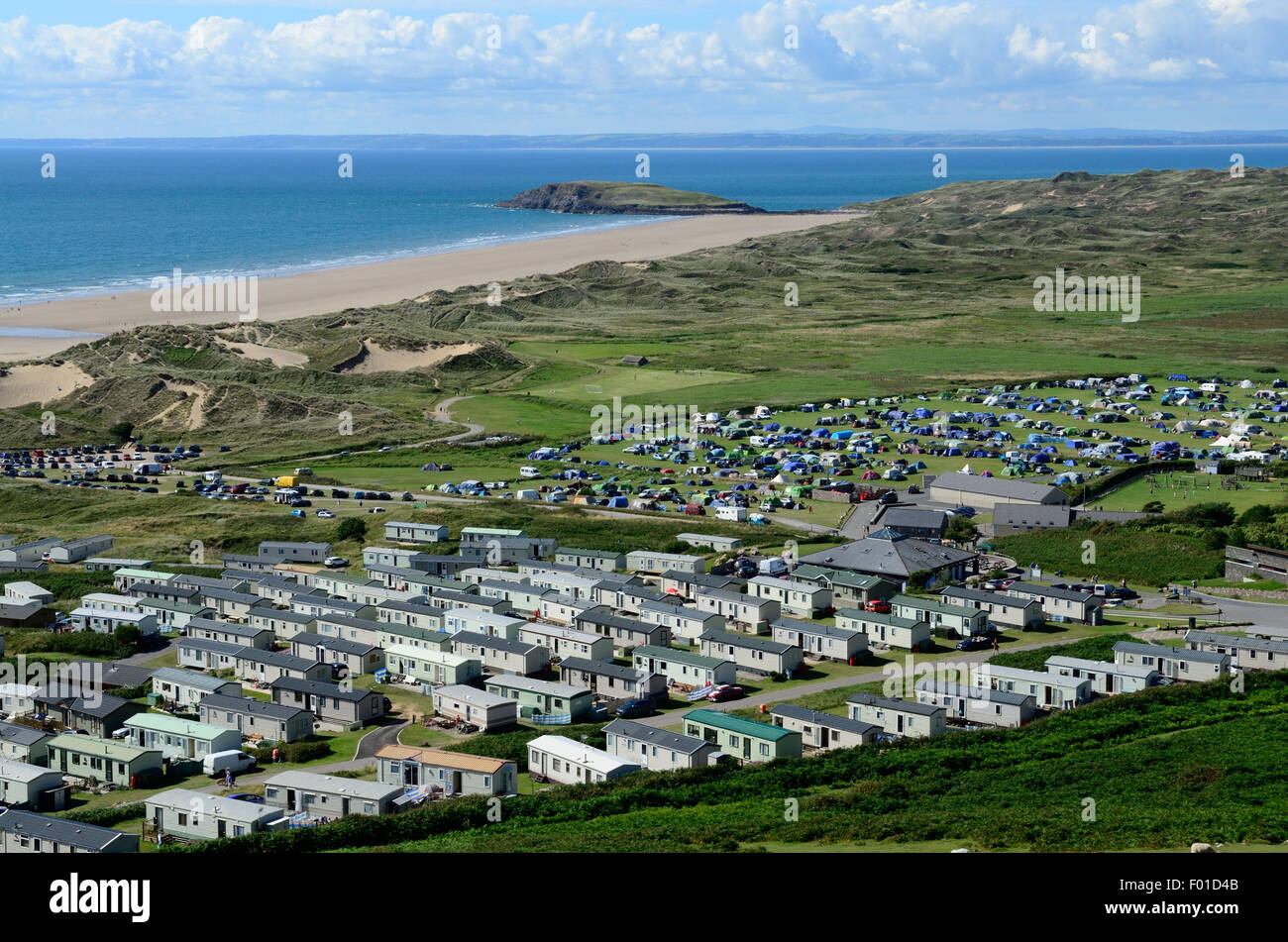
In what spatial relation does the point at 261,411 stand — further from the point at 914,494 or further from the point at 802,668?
the point at 802,668

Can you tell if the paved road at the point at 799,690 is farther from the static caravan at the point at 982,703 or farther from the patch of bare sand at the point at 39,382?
the patch of bare sand at the point at 39,382

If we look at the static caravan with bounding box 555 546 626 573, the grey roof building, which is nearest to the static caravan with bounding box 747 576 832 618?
the grey roof building

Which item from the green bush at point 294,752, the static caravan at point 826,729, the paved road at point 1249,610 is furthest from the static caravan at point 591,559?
the paved road at point 1249,610

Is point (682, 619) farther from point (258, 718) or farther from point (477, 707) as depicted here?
point (258, 718)

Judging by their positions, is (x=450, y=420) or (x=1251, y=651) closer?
(x=1251, y=651)

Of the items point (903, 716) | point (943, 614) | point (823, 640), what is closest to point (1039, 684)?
point (903, 716)

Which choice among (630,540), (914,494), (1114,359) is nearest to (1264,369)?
(1114,359)
